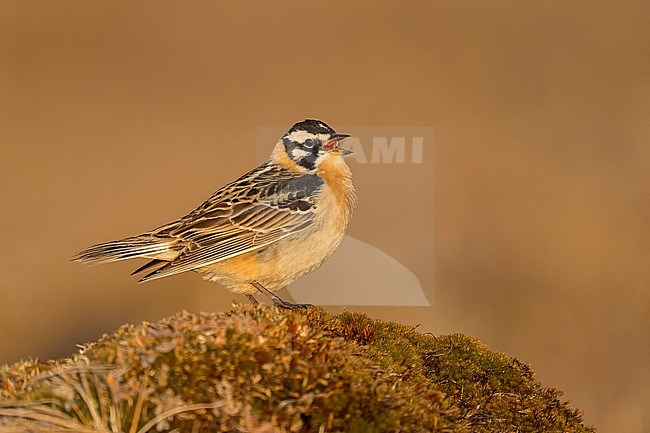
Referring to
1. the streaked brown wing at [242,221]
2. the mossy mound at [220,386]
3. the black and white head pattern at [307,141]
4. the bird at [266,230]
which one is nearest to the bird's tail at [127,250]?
the bird at [266,230]

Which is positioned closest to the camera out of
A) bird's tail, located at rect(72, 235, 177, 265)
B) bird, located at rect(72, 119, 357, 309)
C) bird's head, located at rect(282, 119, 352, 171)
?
bird's tail, located at rect(72, 235, 177, 265)

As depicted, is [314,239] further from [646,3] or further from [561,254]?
[646,3]

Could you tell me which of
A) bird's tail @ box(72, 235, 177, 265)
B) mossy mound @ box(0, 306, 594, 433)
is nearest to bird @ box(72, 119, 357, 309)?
bird's tail @ box(72, 235, 177, 265)

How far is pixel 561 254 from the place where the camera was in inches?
583

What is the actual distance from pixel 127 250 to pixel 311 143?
173 centimetres

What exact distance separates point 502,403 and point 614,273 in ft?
31.7

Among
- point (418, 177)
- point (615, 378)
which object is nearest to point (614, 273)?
point (615, 378)

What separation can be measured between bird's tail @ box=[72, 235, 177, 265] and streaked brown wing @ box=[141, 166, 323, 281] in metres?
0.13

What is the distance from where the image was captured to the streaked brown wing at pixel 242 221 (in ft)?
24.1

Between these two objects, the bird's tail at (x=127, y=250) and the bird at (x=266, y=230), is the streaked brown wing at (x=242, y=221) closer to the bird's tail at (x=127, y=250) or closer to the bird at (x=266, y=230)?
the bird at (x=266, y=230)

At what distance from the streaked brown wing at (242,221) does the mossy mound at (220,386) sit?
9.03ft

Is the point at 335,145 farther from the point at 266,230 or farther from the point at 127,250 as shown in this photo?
the point at 127,250

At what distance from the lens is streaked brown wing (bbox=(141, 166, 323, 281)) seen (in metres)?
7.34

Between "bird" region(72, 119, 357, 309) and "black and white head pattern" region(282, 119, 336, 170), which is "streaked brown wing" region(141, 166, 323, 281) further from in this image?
"black and white head pattern" region(282, 119, 336, 170)
